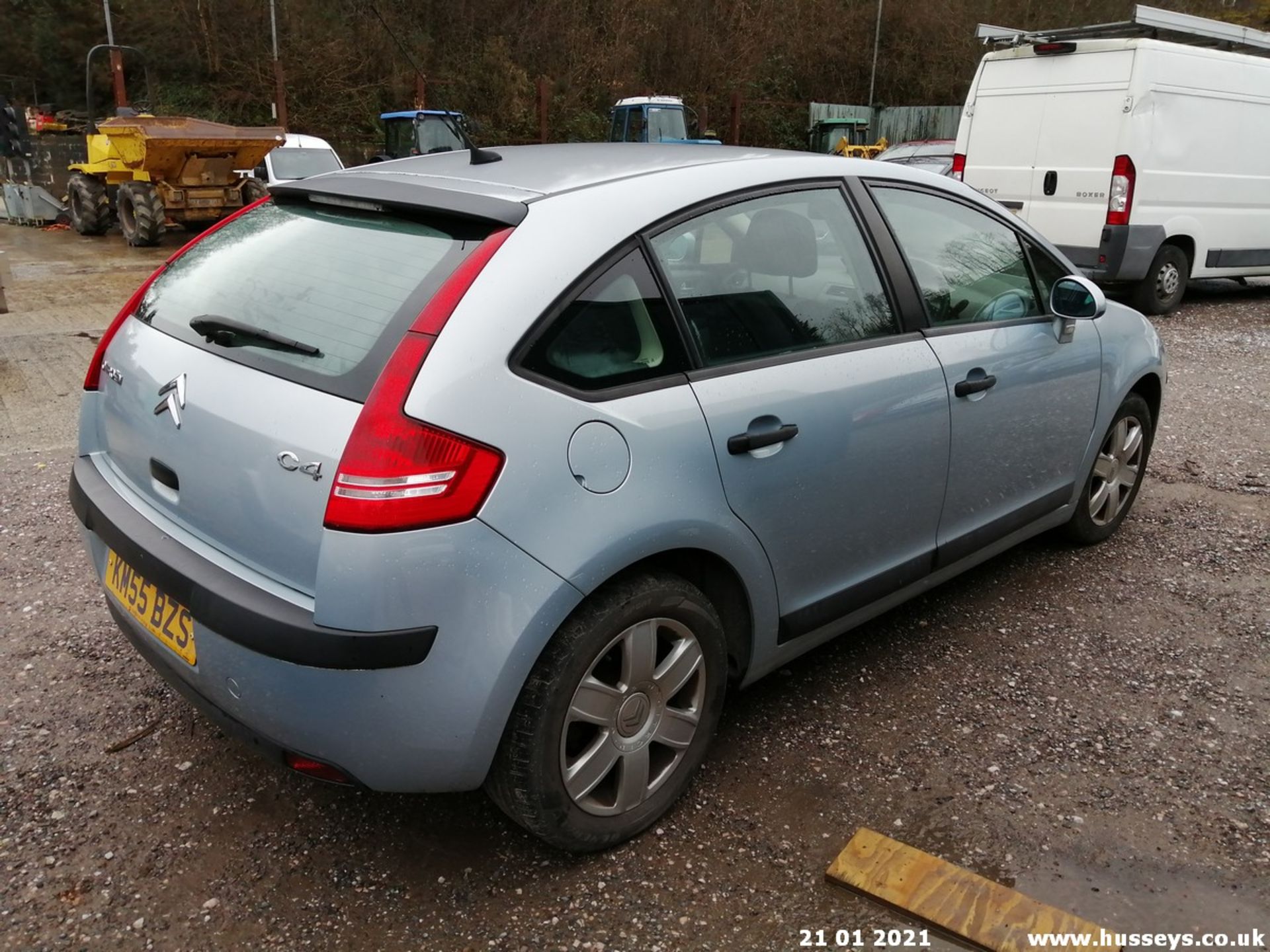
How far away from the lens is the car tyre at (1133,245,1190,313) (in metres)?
Answer: 9.91

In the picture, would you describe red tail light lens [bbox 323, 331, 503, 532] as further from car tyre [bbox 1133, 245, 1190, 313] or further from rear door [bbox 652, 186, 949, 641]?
car tyre [bbox 1133, 245, 1190, 313]

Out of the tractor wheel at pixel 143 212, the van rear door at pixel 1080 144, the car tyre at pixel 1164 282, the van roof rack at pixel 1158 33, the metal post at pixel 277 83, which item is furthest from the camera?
the metal post at pixel 277 83

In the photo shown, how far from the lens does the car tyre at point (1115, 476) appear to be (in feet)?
13.5

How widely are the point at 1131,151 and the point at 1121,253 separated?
91 centimetres

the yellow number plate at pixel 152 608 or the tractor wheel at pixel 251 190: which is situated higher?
the yellow number plate at pixel 152 608

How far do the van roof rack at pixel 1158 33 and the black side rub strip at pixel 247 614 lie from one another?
9388 mm

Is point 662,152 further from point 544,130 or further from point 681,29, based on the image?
point 681,29

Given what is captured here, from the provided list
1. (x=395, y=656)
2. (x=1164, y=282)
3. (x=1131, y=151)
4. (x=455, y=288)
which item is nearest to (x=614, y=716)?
(x=395, y=656)

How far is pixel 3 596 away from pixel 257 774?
64.7 inches

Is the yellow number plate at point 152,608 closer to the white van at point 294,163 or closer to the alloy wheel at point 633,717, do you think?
the alloy wheel at point 633,717

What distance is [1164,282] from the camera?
33.1 feet

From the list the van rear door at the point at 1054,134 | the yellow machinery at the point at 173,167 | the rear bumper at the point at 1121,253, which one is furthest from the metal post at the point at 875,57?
the rear bumper at the point at 1121,253

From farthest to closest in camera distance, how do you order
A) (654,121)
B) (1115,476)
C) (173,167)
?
(654,121)
(173,167)
(1115,476)

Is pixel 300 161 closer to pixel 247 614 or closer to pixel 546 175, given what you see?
pixel 546 175
